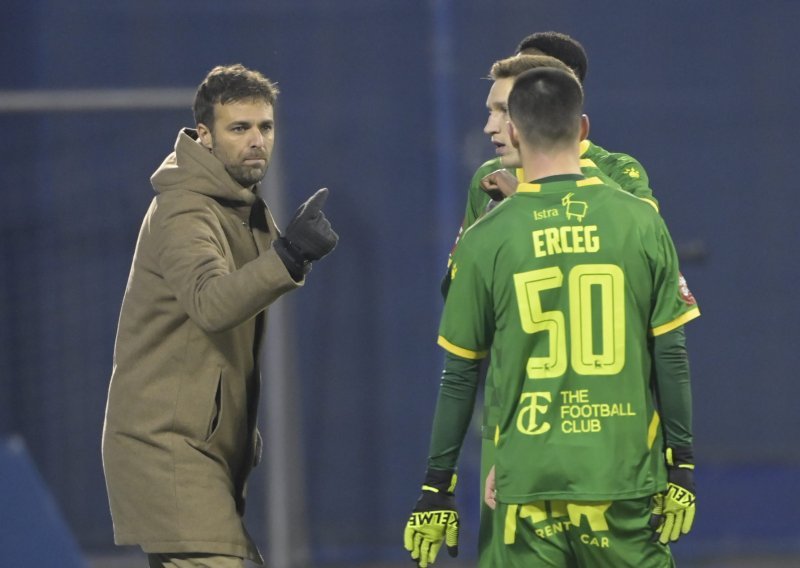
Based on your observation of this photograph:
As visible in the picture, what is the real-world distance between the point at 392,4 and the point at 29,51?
1.91m

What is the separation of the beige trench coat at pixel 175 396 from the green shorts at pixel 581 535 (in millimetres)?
792

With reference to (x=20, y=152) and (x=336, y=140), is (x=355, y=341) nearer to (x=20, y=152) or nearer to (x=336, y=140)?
(x=336, y=140)

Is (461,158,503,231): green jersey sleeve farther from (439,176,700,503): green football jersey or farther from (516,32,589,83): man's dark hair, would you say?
(439,176,700,503): green football jersey

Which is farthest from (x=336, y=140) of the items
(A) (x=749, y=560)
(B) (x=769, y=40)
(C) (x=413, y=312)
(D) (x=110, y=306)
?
(A) (x=749, y=560)

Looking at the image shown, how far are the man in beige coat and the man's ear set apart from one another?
0.18 ft

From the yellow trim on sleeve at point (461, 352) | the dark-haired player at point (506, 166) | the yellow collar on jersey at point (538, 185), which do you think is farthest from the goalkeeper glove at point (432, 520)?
the yellow collar on jersey at point (538, 185)

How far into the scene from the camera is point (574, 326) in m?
3.21

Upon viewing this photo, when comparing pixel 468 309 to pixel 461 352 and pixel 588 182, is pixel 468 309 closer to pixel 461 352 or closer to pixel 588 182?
pixel 461 352

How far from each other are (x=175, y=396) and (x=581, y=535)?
42.4 inches

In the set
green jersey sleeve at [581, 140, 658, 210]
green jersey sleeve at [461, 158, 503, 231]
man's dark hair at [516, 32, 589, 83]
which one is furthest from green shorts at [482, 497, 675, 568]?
man's dark hair at [516, 32, 589, 83]

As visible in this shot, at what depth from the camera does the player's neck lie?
328 centimetres

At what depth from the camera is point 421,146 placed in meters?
7.68

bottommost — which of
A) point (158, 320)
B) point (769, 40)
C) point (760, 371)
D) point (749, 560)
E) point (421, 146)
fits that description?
point (749, 560)

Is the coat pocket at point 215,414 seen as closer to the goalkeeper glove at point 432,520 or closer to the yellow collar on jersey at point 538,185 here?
the goalkeeper glove at point 432,520
